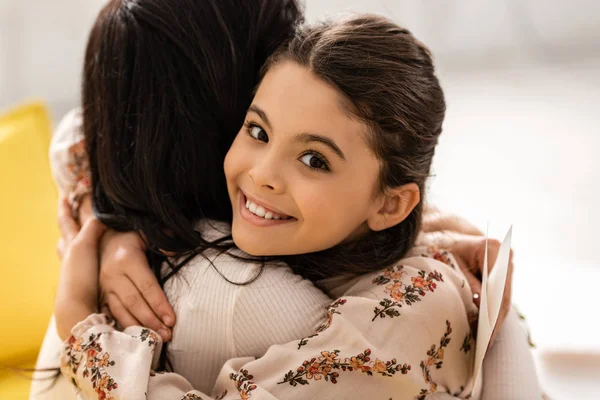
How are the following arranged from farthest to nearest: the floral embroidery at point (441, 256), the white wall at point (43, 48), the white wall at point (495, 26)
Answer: the white wall at point (495, 26)
the white wall at point (43, 48)
the floral embroidery at point (441, 256)

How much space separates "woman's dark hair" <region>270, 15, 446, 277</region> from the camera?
0.98 m

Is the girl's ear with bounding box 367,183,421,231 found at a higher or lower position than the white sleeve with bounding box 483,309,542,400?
higher

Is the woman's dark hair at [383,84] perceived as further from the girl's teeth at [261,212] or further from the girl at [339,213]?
the girl's teeth at [261,212]

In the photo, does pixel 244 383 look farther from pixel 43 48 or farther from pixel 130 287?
pixel 43 48

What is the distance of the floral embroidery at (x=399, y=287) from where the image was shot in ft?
3.30

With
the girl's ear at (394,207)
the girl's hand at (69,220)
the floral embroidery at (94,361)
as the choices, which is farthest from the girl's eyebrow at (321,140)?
the girl's hand at (69,220)

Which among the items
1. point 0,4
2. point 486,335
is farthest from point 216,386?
point 0,4

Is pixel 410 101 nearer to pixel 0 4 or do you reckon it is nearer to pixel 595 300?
pixel 595 300

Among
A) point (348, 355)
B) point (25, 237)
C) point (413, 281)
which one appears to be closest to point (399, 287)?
point (413, 281)

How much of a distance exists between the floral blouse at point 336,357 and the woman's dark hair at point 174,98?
0.62 ft

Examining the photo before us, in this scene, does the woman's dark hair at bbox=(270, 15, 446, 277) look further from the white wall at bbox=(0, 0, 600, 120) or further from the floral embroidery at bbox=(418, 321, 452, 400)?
the white wall at bbox=(0, 0, 600, 120)

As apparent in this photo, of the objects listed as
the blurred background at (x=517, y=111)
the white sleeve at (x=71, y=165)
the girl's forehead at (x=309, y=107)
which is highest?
the girl's forehead at (x=309, y=107)

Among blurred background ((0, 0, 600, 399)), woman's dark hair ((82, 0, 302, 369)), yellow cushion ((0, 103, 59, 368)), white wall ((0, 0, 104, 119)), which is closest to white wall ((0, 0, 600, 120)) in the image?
blurred background ((0, 0, 600, 399))

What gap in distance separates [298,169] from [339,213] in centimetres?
8
